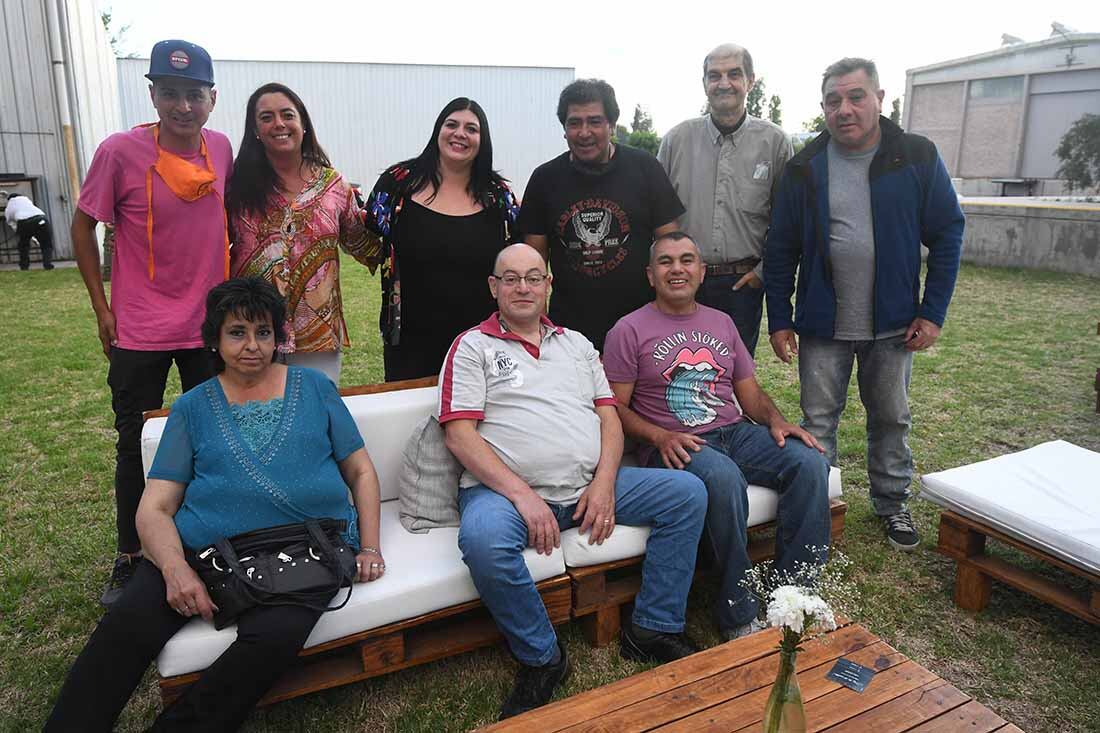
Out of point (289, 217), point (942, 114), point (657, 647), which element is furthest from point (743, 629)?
point (942, 114)

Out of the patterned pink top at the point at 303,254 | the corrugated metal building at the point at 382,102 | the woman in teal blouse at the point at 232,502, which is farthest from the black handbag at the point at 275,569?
the corrugated metal building at the point at 382,102

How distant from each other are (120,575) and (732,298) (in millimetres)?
2724

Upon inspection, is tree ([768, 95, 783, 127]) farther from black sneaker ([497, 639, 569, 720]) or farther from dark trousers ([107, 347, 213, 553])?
black sneaker ([497, 639, 569, 720])

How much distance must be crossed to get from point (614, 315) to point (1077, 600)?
1.90m

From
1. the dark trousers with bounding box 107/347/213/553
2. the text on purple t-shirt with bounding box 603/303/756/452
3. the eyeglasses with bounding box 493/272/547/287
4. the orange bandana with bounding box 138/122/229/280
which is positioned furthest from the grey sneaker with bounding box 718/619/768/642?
the orange bandana with bounding box 138/122/229/280

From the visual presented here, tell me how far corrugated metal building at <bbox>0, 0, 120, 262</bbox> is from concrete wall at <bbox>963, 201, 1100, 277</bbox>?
14019mm

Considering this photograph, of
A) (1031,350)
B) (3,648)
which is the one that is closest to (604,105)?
(3,648)

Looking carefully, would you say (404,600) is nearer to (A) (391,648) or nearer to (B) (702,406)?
(A) (391,648)

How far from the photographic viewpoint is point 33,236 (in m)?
11.1

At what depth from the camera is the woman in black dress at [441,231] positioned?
3053 millimetres

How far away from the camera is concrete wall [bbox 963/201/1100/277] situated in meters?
10.4

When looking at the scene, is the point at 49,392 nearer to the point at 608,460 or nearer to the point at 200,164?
the point at 200,164

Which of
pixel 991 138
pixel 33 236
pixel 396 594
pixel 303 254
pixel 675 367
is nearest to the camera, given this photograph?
pixel 396 594

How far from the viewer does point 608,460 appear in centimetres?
268
